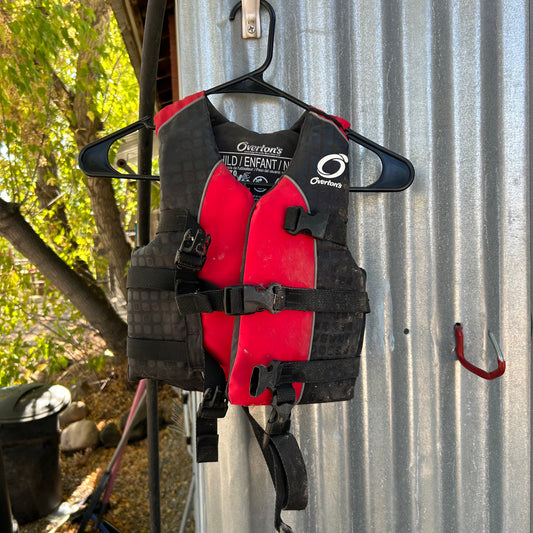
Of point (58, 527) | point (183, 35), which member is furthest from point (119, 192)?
point (183, 35)

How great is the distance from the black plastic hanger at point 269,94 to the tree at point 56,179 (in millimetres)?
3007

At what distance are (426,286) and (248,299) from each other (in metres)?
0.78

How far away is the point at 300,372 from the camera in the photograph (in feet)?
3.74

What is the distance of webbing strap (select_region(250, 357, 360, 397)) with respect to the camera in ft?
3.48

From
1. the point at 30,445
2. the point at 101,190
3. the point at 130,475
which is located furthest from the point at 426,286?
the point at 101,190

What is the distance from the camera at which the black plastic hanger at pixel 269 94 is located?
135 cm

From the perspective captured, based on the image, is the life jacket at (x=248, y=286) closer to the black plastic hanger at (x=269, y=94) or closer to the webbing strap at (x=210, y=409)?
the webbing strap at (x=210, y=409)

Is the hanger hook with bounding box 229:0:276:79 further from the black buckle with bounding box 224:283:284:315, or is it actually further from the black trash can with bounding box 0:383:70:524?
the black trash can with bounding box 0:383:70:524

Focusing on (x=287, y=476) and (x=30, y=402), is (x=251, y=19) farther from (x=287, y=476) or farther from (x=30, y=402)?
(x=30, y=402)

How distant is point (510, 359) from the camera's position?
1588 mm

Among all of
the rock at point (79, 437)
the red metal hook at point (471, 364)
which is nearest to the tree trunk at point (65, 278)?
the rock at point (79, 437)

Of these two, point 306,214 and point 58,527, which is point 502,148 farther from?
point 58,527

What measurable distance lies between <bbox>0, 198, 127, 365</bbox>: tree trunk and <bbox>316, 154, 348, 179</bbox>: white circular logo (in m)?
4.35

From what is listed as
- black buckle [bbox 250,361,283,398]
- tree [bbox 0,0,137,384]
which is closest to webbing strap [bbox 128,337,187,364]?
black buckle [bbox 250,361,283,398]
